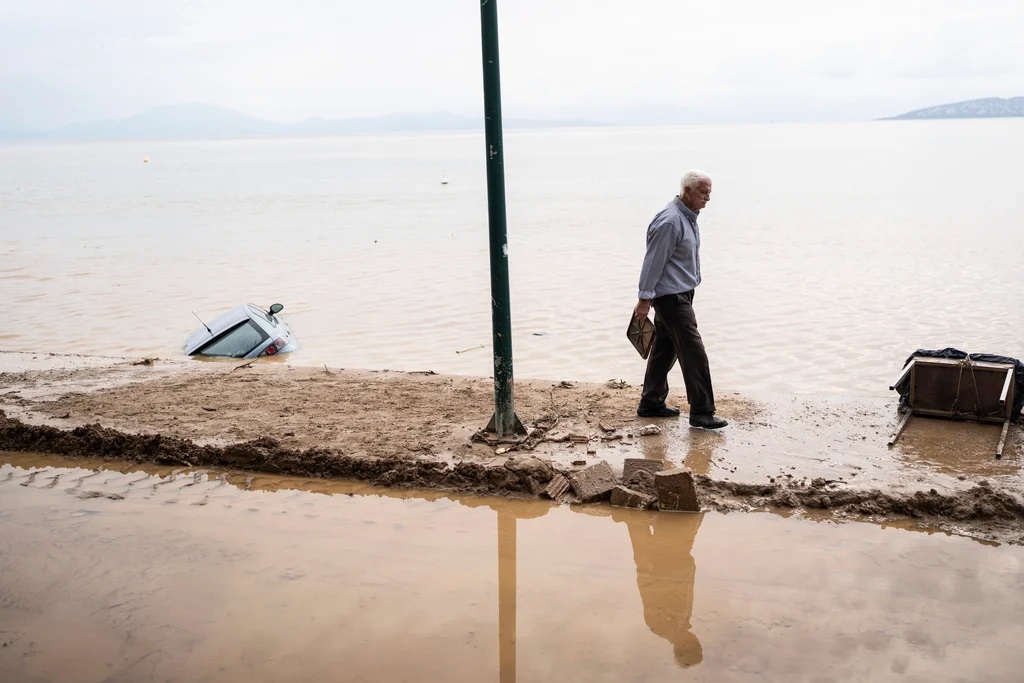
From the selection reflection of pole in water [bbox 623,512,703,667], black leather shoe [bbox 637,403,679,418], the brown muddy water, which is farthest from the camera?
black leather shoe [bbox 637,403,679,418]

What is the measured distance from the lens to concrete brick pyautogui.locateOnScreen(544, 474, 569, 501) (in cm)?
605

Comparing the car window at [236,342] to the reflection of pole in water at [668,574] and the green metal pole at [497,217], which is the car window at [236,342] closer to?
the green metal pole at [497,217]

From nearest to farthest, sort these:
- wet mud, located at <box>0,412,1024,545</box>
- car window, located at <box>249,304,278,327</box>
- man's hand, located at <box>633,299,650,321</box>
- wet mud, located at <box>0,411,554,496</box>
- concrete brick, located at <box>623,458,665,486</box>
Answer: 1. wet mud, located at <box>0,412,1024,545</box>
2. concrete brick, located at <box>623,458,665,486</box>
3. wet mud, located at <box>0,411,554,496</box>
4. man's hand, located at <box>633,299,650,321</box>
5. car window, located at <box>249,304,278,327</box>

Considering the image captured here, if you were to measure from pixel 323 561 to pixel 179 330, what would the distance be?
37.6ft

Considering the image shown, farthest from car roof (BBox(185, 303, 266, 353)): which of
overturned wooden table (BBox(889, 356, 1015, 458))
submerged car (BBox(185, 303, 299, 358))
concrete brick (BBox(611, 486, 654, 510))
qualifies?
overturned wooden table (BBox(889, 356, 1015, 458))

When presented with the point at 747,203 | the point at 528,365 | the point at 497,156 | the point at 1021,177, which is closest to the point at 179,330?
the point at 528,365

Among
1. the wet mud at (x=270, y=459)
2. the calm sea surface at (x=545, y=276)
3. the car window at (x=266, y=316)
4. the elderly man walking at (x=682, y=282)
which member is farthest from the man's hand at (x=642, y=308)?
the car window at (x=266, y=316)

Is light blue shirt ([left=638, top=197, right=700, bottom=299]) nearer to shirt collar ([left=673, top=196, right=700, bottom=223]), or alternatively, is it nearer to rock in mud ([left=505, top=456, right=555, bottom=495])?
shirt collar ([left=673, top=196, right=700, bottom=223])

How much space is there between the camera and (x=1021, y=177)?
4853 centimetres

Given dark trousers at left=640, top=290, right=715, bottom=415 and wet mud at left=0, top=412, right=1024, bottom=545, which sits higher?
dark trousers at left=640, top=290, right=715, bottom=415

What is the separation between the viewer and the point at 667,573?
16.8ft

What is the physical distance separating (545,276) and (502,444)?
14.0m

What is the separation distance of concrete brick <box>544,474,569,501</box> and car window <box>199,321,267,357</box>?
7.99 m

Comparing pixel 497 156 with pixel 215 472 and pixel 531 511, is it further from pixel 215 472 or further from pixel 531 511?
pixel 215 472
